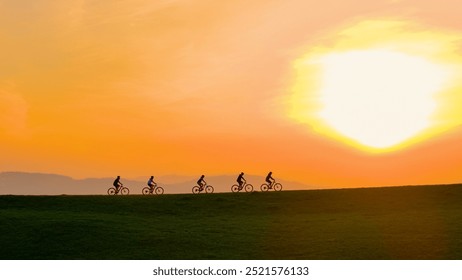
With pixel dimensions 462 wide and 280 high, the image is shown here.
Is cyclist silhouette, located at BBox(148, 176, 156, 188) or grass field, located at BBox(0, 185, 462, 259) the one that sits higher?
cyclist silhouette, located at BBox(148, 176, 156, 188)

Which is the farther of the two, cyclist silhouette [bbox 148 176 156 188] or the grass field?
cyclist silhouette [bbox 148 176 156 188]

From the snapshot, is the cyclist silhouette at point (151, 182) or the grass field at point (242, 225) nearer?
the grass field at point (242, 225)

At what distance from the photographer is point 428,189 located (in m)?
63.7

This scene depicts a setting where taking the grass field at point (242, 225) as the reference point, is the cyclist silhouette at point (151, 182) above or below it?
above

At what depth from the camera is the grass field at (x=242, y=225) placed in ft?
139

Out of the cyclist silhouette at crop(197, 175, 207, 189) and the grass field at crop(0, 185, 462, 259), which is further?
the cyclist silhouette at crop(197, 175, 207, 189)

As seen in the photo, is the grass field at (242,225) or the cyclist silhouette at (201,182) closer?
the grass field at (242,225)

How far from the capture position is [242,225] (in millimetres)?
50906

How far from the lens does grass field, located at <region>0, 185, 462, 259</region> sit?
139 ft

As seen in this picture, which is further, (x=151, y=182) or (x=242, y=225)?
(x=151, y=182)
